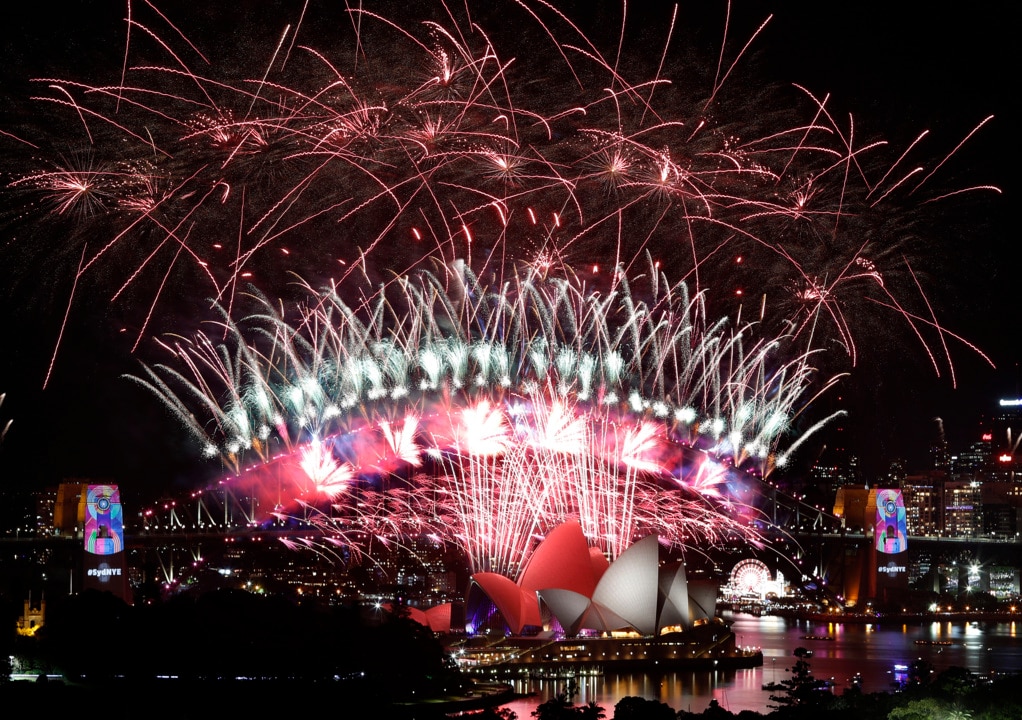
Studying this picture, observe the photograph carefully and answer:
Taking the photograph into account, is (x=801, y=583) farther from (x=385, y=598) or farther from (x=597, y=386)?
(x=597, y=386)

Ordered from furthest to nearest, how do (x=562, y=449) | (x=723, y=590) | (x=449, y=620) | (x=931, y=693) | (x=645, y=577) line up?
(x=723, y=590), (x=449, y=620), (x=645, y=577), (x=562, y=449), (x=931, y=693)

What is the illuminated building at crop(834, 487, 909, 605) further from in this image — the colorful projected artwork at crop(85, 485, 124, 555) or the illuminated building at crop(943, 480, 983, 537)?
the illuminated building at crop(943, 480, 983, 537)

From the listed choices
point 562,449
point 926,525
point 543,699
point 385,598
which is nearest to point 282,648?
point 543,699

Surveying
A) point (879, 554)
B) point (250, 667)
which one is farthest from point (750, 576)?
point (250, 667)

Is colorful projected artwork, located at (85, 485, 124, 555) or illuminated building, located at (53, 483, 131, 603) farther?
colorful projected artwork, located at (85, 485, 124, 555)

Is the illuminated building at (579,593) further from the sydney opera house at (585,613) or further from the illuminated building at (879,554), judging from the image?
the illuminated building at (879,554)

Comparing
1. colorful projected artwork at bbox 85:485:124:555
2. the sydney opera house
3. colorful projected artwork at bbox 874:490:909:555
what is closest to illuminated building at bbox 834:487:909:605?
colorful projected artwork at bbox 874:490:909:555

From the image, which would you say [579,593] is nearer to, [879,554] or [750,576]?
[879,554]
